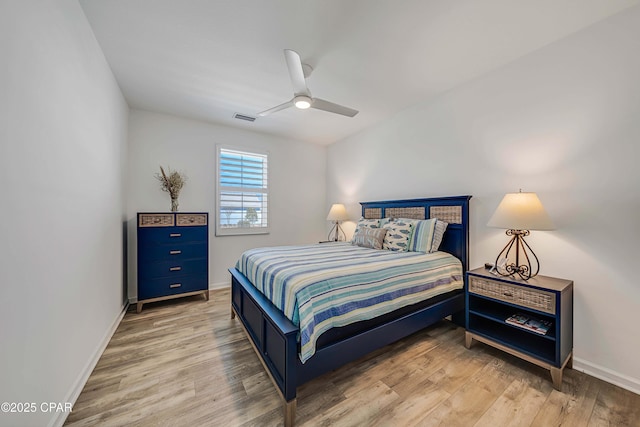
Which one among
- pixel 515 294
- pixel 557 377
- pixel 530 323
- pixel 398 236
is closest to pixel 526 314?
pixel 530 323

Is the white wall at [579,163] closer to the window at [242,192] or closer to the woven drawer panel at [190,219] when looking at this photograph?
the window at [242,192]

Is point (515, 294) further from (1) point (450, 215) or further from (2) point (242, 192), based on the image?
(2) point (242, 192)

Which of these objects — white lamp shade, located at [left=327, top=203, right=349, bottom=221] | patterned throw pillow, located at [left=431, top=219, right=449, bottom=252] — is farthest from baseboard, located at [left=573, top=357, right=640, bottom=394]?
white lamp shade, located at [left=327, top=203, right=349, bottom=221]

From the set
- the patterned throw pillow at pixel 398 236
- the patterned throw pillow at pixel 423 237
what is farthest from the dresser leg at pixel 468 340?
the patterned throw pillow at pixel 398 236

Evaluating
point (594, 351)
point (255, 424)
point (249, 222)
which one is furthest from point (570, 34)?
point (249, 222)

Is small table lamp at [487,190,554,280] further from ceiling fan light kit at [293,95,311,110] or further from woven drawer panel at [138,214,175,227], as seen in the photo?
woven drawer panel at [138,214,175,227]

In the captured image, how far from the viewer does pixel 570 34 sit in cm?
198

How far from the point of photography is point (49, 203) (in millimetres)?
1300

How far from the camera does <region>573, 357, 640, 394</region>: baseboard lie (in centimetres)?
171

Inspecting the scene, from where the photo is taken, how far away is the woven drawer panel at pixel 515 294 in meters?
1.79

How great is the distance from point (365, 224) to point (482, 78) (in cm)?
214

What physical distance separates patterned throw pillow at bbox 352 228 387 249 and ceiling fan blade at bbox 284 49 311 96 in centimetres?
182

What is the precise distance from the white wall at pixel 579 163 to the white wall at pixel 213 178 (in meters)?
2.83

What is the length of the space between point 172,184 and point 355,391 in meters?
3.40
